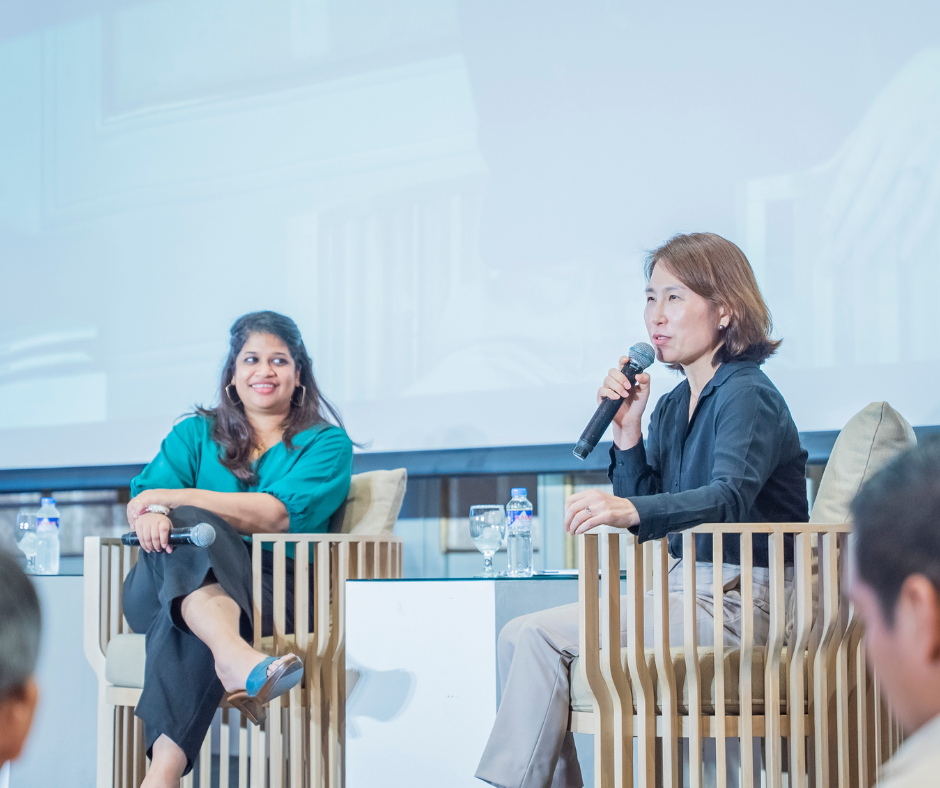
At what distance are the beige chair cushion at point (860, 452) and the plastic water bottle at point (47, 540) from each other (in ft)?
7.62

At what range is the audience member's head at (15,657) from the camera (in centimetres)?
60

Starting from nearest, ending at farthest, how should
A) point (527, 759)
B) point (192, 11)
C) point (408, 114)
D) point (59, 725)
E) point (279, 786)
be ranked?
1. point (527, 759)
2. point (279, 786)
3. point (59, 725)
4. point (408, 114)
5. point (192, 11)

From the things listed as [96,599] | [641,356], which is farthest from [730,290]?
[96,599]

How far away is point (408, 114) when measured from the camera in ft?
10.7

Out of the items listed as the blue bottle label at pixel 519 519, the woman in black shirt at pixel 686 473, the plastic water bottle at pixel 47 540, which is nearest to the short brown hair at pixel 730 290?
the woman in black shirt at pixel 686 473

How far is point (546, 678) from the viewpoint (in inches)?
66.9

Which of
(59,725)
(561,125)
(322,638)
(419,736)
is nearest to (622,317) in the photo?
(561,125)

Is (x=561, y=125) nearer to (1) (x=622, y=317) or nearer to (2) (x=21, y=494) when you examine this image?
(1) (x=622, y=317)

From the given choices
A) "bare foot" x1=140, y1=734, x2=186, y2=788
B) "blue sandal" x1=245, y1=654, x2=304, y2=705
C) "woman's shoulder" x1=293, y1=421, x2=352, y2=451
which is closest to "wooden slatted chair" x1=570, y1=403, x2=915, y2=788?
"blue sandal" x1=245, y1=654, x2=304, y2=705

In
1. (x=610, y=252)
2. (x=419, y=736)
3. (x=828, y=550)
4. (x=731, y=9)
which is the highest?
(x=731, y=9)

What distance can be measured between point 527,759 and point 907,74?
2.06m

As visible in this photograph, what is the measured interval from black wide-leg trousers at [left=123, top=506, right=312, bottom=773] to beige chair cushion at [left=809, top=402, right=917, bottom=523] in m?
1.20

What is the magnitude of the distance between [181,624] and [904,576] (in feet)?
5.86

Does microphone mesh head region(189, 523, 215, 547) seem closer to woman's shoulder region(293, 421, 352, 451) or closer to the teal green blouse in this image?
the teal green blouse
